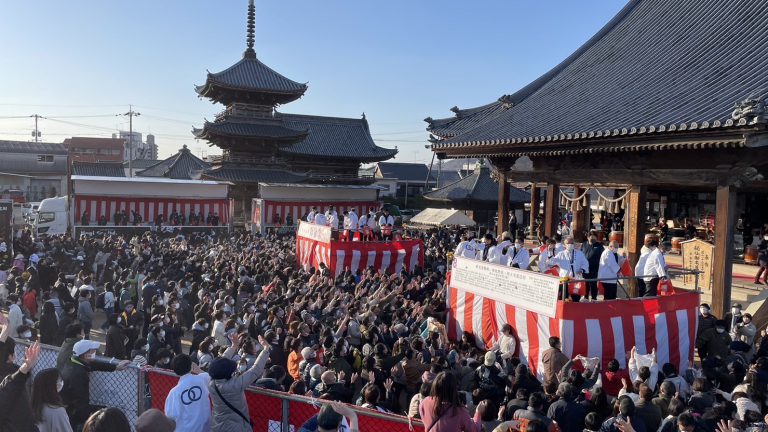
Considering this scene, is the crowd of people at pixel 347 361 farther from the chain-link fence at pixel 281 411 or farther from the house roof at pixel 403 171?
the house roof at pixel 403 171

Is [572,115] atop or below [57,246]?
atop

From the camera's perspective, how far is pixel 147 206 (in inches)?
1064

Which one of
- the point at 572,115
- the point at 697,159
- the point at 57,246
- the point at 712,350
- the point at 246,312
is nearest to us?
the point at 712,350

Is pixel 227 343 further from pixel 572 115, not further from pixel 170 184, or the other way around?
pixel 170 184

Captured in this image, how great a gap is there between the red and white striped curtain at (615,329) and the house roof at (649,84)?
3081 millimetres

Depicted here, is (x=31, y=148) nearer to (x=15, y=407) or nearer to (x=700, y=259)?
(x=15, y=407)

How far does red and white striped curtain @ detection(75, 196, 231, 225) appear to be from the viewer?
25.8 metres

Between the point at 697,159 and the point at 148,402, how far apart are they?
10.3 metres

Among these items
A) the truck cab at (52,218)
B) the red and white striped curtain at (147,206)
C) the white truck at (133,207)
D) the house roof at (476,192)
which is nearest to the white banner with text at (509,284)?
the white truck at (133,207)

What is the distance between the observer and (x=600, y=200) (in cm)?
2250

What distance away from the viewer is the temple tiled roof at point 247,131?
3309 cm

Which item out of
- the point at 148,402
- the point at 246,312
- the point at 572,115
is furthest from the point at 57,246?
the point at 572,115

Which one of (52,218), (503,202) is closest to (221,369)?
(503,202)

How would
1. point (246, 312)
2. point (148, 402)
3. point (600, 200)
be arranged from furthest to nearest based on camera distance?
point (600, 200)
point (246, 312)
point (148, 402)
